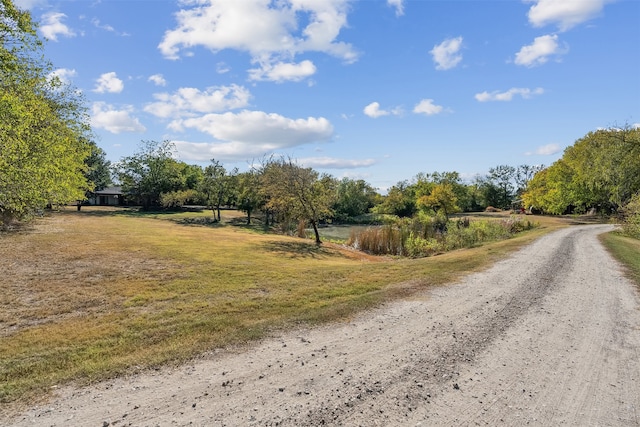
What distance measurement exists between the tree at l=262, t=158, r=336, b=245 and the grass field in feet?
32.9

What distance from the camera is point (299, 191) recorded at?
78.8ft

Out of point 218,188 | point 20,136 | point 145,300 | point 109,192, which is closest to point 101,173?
point 109,192

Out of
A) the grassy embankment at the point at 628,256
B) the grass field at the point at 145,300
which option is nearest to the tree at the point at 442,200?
the grassy embankment at the point at 628,256

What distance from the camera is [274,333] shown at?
625 cm

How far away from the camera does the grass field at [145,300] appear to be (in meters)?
5.23

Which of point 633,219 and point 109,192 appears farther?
point 109,192

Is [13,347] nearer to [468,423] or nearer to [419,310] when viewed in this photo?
[468,423]

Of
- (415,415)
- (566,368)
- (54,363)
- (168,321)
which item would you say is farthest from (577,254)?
(54,363)

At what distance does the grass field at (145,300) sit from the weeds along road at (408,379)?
0.60 meters

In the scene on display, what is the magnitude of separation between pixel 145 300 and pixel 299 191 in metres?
16.5

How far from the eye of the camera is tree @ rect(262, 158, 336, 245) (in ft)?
78.8

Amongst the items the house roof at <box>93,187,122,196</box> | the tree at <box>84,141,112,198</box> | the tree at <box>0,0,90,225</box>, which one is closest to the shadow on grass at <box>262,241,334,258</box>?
the tree at <box>0,0,90,225</box>

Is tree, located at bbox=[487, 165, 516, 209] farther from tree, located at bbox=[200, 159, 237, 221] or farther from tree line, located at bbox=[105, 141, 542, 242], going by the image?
Answer: tree, located at bbox=[200, 159, 237, 221]

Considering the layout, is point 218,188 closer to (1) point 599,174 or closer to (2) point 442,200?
(2) point 442,200
